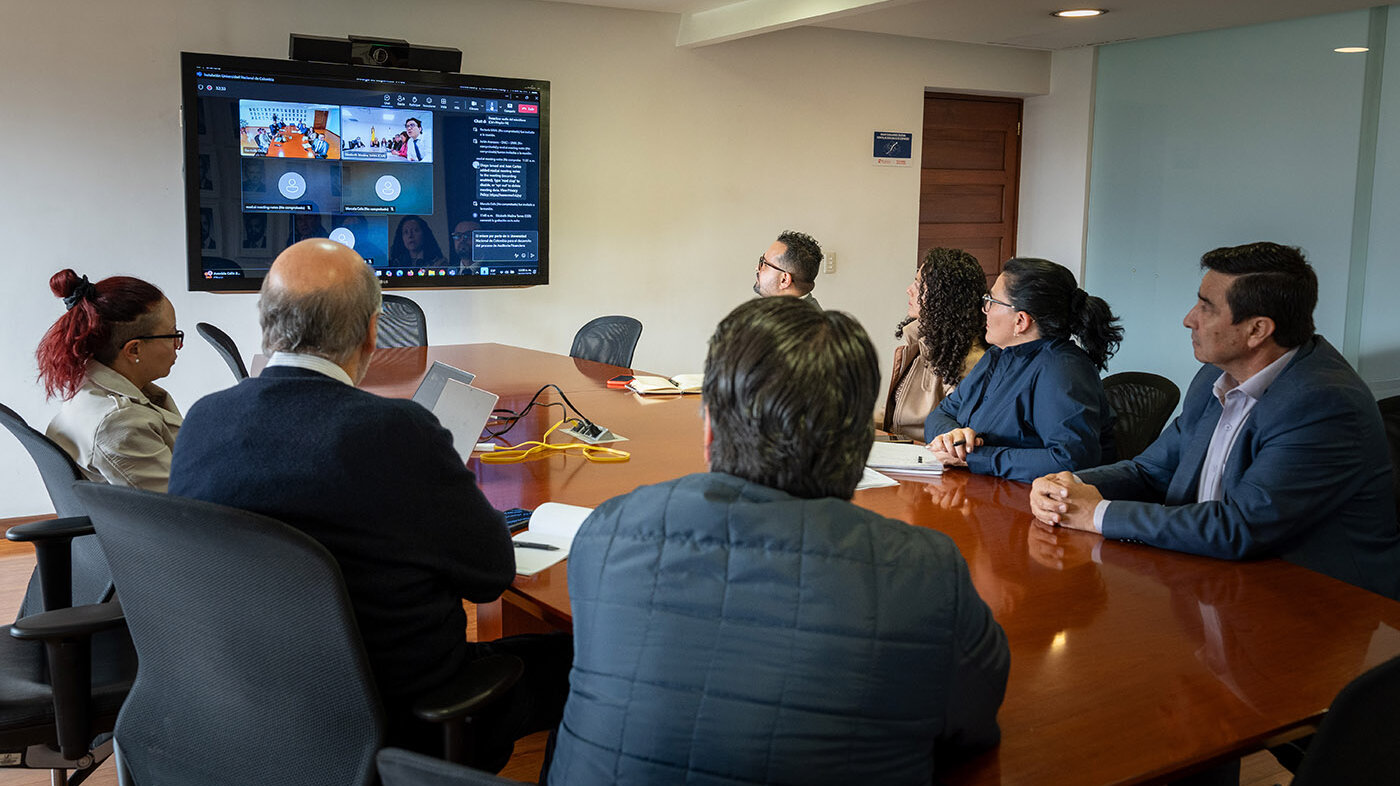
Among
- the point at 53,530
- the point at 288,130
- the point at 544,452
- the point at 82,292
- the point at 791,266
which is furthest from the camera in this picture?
the point at 288,130

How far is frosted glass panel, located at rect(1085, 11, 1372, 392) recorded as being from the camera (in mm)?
5230

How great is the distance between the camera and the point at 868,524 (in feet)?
3.91

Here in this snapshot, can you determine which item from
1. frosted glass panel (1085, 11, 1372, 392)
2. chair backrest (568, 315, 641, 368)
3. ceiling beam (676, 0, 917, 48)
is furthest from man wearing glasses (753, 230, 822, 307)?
frosted glass panel (1085, 11, 1372, 392)

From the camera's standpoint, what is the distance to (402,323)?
4.92 metres

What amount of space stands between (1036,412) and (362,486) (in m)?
1.75

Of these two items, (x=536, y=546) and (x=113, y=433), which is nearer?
(x=536, y=546)

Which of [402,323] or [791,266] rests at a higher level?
[791,266]

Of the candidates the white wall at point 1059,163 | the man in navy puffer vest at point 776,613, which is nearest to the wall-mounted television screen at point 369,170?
the white wall at point 1059,163

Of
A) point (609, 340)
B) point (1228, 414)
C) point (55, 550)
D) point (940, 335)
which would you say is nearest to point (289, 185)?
point (609, 340)

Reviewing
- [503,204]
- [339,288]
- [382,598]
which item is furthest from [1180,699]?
[503,204]

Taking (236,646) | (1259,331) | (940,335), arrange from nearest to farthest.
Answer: (236,646)
(1259,331)
(940,335)

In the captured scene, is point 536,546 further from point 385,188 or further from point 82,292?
point 385,188

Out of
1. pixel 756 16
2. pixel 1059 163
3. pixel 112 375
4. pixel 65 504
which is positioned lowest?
pixel 65 504

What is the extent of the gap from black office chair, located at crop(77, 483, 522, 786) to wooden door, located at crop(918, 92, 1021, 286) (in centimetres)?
599
